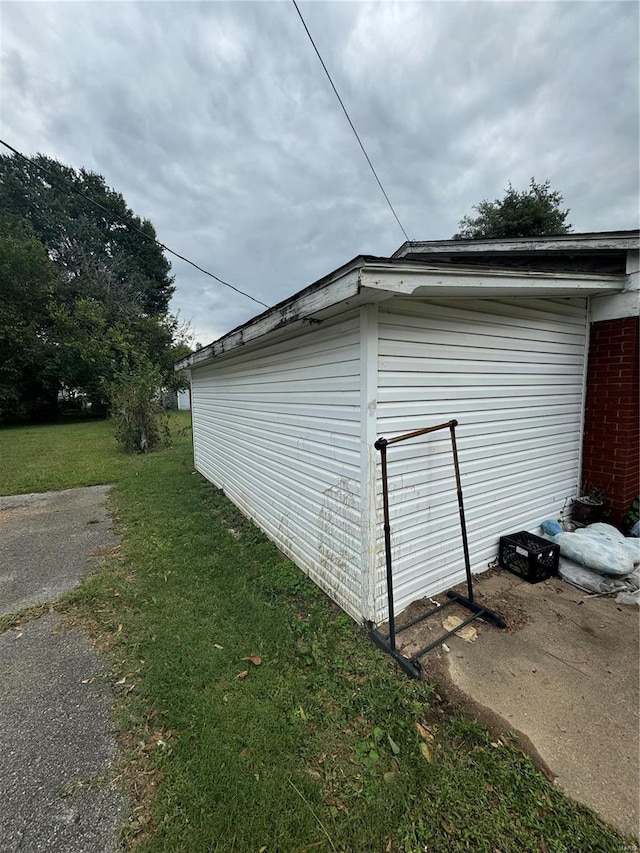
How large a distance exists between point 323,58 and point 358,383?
4581 millimetres

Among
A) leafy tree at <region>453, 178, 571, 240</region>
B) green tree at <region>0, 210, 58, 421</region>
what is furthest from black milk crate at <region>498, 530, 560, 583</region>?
green tree at <region>0, 210, 58, 421</region>

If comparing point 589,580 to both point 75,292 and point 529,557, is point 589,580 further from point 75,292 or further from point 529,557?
point 75,292

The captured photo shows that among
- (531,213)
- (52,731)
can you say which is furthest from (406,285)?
(531,213)

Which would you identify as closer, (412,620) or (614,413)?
(412,620)

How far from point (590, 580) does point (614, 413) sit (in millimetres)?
1775

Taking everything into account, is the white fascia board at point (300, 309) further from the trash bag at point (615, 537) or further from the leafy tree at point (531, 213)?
the leafy tree at point (531, 213)

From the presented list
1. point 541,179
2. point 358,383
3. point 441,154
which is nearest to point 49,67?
point 441,154

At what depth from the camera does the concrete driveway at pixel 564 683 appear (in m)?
1.50

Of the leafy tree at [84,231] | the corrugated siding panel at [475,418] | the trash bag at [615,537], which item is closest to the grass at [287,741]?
the corrugated siding panel at [475,418]

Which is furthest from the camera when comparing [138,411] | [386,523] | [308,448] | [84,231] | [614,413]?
[84,231]

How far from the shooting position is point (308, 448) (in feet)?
9.95

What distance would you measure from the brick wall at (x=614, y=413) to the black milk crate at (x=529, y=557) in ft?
3.78

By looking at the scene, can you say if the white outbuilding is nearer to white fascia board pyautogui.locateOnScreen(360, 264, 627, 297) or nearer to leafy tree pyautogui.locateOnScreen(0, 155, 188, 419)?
white fascia board pyautogui.locateOnScreen(360, 264, 627, 297)

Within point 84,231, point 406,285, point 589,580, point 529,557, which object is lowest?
point 589,580
